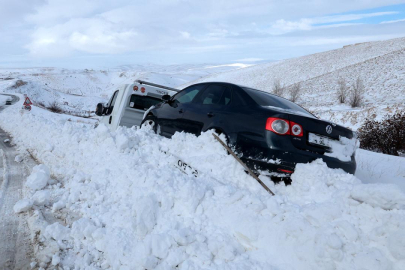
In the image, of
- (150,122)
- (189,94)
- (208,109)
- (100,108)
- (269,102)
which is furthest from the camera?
(100,108)

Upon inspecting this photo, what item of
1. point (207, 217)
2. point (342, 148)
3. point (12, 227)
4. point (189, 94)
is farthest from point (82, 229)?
point (342, 148)

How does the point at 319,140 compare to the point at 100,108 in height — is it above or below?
above

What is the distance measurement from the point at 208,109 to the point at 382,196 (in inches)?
112

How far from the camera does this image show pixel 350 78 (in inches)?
1364

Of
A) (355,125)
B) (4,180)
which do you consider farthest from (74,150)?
(355,125)

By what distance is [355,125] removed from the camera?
16.3 m

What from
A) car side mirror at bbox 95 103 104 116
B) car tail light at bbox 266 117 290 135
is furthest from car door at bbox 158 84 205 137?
car side mirror at bbox 95 103 104 116

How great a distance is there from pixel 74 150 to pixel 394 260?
5801 millimetres

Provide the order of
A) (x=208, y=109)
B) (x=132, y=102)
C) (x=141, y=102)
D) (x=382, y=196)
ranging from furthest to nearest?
1. (x=141, y=102)
2. (x=132, y=102)
3. (x=208, y=109)
4. (x=382, y=196)

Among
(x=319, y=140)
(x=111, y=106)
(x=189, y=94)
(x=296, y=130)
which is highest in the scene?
(x=189, y=94)

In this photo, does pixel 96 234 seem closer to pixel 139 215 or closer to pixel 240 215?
pixel 139 215

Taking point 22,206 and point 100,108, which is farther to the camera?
point 100,108

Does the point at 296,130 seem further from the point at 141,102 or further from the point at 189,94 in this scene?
the point at 141,102

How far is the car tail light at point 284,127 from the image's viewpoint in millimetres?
3840
